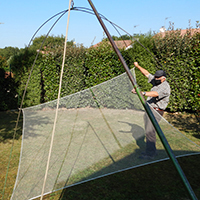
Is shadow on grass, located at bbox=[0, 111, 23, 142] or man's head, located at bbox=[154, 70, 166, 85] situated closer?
man's head, located at bbox=[154, 70, 166, 85]

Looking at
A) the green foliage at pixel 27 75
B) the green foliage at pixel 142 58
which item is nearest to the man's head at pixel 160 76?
the green foliage at pixel 142 58

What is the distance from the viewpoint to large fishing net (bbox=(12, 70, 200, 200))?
2.16m

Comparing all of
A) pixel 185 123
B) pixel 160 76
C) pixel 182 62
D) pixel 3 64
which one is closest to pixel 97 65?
pixel 182 62

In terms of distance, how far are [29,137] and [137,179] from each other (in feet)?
5.40

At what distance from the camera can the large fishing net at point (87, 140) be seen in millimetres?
2158

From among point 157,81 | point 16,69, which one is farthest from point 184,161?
point 16,69

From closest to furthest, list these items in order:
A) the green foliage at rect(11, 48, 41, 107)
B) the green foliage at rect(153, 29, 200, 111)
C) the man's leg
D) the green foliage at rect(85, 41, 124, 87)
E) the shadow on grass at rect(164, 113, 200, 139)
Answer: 1. the man's leg
2. the shadow on grass at rect(164, 113, 200, 139)
3. the green foliage at rect(153, 29, 200, 111)
4. the green foliage at rect(85, 41, 124, 87)
5. the green foliage at rect(11, 48, 41, 107)

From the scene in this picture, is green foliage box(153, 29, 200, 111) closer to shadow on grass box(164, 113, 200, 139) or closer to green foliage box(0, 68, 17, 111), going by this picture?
shadow on grass box(164, 113, 200, 139)

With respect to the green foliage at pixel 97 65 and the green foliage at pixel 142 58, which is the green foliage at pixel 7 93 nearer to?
the green foliage at pixel 97 65

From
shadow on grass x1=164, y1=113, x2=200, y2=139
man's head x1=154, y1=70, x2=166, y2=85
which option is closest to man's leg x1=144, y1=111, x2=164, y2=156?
man's head x1=154, y1=70, x2=166, y2=85

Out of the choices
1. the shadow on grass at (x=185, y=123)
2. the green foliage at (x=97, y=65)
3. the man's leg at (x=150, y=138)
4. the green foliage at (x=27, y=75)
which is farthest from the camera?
the green foliage at (x=27, y=75)

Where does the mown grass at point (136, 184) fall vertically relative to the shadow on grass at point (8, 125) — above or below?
below

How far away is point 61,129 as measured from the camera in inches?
100.0

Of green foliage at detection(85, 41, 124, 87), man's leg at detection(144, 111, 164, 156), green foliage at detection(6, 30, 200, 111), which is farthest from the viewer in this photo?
green foliage at detection(85, 41, 124, 87)
